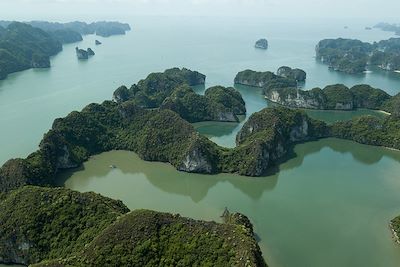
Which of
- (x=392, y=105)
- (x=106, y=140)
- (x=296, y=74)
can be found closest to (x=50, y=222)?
(x=106, y=140)

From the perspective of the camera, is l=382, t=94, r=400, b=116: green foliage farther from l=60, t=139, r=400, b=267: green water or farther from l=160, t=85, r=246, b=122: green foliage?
l=160, t=85, r=246, b=122: green foliage

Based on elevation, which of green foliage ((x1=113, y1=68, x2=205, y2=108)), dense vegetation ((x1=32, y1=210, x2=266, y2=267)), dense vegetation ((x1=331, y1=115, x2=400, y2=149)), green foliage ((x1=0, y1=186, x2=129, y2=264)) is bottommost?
green foliage ((x1=113, y1=68, x2=205, y2=108))

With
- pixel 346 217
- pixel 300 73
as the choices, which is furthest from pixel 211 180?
pixel 300 73

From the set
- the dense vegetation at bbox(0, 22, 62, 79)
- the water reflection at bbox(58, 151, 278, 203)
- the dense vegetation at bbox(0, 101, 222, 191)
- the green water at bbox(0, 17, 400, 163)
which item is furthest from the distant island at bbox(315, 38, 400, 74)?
the water reflection at bbox(58, 151, 278, 203)

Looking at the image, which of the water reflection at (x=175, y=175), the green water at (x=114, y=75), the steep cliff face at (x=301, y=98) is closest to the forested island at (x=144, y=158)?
the water reflection at (x=175, y=175)

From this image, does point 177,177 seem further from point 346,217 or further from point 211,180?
point 346,217

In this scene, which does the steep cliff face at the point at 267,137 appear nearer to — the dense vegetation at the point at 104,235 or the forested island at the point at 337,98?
the dense vegetation at the point at 104,235

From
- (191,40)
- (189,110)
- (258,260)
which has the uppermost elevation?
(258,260)
